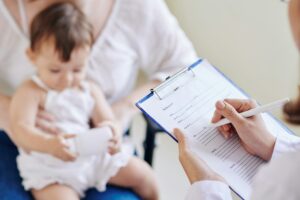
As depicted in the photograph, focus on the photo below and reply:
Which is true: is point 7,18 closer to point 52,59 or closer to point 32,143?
point 52,59

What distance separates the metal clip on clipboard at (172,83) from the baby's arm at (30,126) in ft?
1.27

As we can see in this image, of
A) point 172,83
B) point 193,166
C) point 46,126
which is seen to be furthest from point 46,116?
point 193,166

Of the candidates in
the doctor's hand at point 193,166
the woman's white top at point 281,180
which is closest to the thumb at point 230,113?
the doctor's hand at point 193,166

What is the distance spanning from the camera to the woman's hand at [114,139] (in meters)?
1.48

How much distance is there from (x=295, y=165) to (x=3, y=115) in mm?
1024

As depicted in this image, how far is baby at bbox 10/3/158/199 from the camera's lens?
1.42 meters

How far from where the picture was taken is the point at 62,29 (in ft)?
4.66

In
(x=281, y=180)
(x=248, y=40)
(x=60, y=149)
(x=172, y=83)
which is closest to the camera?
(x=281, y=180)

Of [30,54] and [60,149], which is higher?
[30,54]

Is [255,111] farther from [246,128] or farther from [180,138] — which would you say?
[180,138]

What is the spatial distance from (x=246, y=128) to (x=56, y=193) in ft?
1.89

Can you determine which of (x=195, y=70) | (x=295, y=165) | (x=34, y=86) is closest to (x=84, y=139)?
(x=34, y=86)

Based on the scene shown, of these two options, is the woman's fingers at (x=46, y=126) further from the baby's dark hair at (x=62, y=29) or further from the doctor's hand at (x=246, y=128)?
the doctor's hand at (x=246, y=128)

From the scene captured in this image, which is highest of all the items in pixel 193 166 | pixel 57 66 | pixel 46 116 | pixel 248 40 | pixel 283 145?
pixel 57 66
